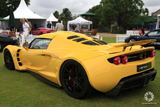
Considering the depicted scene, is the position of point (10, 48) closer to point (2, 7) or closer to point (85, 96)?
point (85, 96)

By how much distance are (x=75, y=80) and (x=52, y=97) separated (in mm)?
563

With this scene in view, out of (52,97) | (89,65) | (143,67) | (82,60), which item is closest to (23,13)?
(52,97)

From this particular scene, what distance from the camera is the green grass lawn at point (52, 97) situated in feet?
8.61

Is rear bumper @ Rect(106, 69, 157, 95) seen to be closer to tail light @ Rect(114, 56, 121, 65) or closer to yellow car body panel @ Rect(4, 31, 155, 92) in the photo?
yellow car body panel @ Rect(4, 31, 155, 92)

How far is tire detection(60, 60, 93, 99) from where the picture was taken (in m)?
2.58

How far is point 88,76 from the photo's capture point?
249 centimetres

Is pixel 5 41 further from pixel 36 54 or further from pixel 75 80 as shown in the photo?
pixel 75 80

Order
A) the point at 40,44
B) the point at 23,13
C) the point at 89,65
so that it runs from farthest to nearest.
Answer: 1. the point at 23,13
2. the point at 40,44
3. the point at 89,65

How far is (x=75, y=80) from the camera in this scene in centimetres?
279

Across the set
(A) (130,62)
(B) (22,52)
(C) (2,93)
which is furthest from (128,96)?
(B) (22,52)

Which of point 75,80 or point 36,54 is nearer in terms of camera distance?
point 75,80

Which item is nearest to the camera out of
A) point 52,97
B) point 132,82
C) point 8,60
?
point 132,82

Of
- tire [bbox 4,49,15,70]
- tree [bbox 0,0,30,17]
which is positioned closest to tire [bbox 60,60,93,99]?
tire [bbox 4,49,15,70]

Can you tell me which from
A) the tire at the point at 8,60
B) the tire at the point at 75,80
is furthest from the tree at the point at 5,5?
the tire at the point at 75,80
